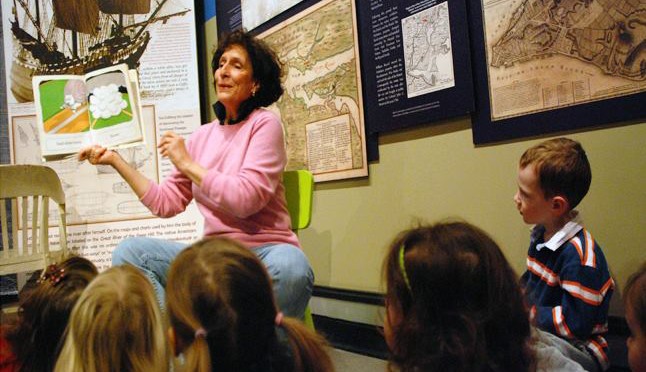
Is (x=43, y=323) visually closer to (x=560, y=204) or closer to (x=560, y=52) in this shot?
(x=560, y=204)

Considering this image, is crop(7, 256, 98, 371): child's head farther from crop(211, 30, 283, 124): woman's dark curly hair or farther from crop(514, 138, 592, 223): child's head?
crop(514, 138, 592, 223): child's head

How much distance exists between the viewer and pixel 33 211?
8.06 ft

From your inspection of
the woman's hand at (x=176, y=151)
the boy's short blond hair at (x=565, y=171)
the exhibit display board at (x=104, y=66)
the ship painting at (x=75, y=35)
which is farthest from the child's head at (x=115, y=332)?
the ship painting at (x=75, y=35)

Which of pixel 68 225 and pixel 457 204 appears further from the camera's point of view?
pixel 68 225

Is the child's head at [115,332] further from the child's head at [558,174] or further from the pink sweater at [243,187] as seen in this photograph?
the child's head at [558,174]

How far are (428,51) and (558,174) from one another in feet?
2.49

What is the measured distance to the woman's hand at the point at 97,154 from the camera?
70.0 inches

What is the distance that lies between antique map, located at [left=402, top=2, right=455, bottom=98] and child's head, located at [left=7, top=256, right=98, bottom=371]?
1.33m

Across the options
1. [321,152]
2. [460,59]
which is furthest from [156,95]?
[460,59]

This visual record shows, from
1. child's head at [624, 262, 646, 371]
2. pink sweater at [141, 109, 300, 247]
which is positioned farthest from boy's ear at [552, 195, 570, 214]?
pink sweater at [141, 109, 300, 247]

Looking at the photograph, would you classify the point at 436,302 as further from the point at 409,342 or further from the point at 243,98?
the point at 243,98

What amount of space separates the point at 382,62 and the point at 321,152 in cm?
53

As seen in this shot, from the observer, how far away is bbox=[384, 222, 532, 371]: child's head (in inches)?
32.4

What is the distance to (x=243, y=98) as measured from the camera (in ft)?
5.82
